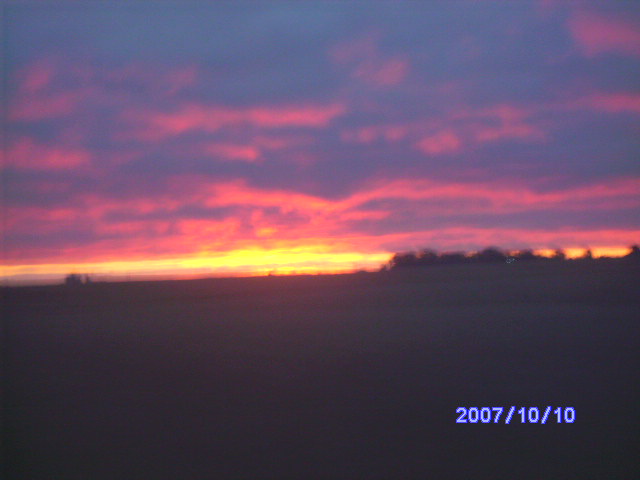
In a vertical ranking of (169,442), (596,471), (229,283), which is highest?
(229,283)

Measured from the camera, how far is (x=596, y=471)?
15.0 feet

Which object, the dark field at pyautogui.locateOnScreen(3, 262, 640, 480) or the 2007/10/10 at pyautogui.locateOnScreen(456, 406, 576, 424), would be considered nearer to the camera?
the dark field at pyautogui.locateOnScreen(3, 262, 640, 480)

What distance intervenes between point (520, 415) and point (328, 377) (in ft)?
5.96

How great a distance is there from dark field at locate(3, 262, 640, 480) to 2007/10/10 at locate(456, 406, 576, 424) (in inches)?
2.7

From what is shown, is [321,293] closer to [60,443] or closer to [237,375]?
[237,375]

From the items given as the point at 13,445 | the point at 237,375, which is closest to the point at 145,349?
the point at 237,375

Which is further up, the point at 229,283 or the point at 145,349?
the point at 229,283

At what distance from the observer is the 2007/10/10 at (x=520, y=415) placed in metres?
5.16

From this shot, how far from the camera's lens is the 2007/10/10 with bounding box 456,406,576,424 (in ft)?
16.9

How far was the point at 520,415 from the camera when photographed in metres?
5.19

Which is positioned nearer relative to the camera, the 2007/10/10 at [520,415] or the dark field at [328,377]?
the dark field at [328,377]

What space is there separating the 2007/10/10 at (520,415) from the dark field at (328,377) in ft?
0.22

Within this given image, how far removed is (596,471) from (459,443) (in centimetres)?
98

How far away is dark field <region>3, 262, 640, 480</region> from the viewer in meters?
4.77
